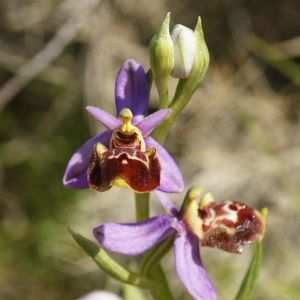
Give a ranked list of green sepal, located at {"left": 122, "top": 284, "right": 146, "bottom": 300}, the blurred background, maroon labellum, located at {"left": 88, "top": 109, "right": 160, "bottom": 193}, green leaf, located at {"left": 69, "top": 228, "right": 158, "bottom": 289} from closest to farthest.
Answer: maroon labellum, located at {"left": 88, "top": 109, "right": 160, "bottom": 193}
green leaf, located at {"left": 69, "top": 228, "right": 158, "bottom": 289}
green sepal, located at {"left": 122, "top": 284, "right": 146, "bottom": 300}
the blurred background

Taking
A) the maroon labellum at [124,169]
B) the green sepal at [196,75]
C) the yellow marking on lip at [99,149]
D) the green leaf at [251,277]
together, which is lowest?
the green leaf at [251,277]

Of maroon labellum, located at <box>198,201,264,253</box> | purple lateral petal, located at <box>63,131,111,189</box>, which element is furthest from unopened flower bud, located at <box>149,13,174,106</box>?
maroon labellum, located at <box>198,201,264,253</box>

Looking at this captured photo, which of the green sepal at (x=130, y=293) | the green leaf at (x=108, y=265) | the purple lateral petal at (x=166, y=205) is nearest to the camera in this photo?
the green leaf at (x=108, y=265)

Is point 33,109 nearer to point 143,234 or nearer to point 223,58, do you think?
point 223,58

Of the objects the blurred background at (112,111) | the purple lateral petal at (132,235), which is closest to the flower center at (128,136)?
the purple lateral petal at (132,235)

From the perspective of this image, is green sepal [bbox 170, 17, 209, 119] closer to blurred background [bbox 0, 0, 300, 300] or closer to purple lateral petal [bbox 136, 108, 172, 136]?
purple lateral petal [bbox 136, 108, 172, 136]

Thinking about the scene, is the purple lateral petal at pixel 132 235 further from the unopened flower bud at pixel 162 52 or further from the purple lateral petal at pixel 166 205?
the unopened flower bud at pixel 162 52

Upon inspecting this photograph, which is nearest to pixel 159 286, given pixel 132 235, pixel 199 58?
pixel 132 235

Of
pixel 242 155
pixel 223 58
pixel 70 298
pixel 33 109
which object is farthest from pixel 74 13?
pixel 70 298
